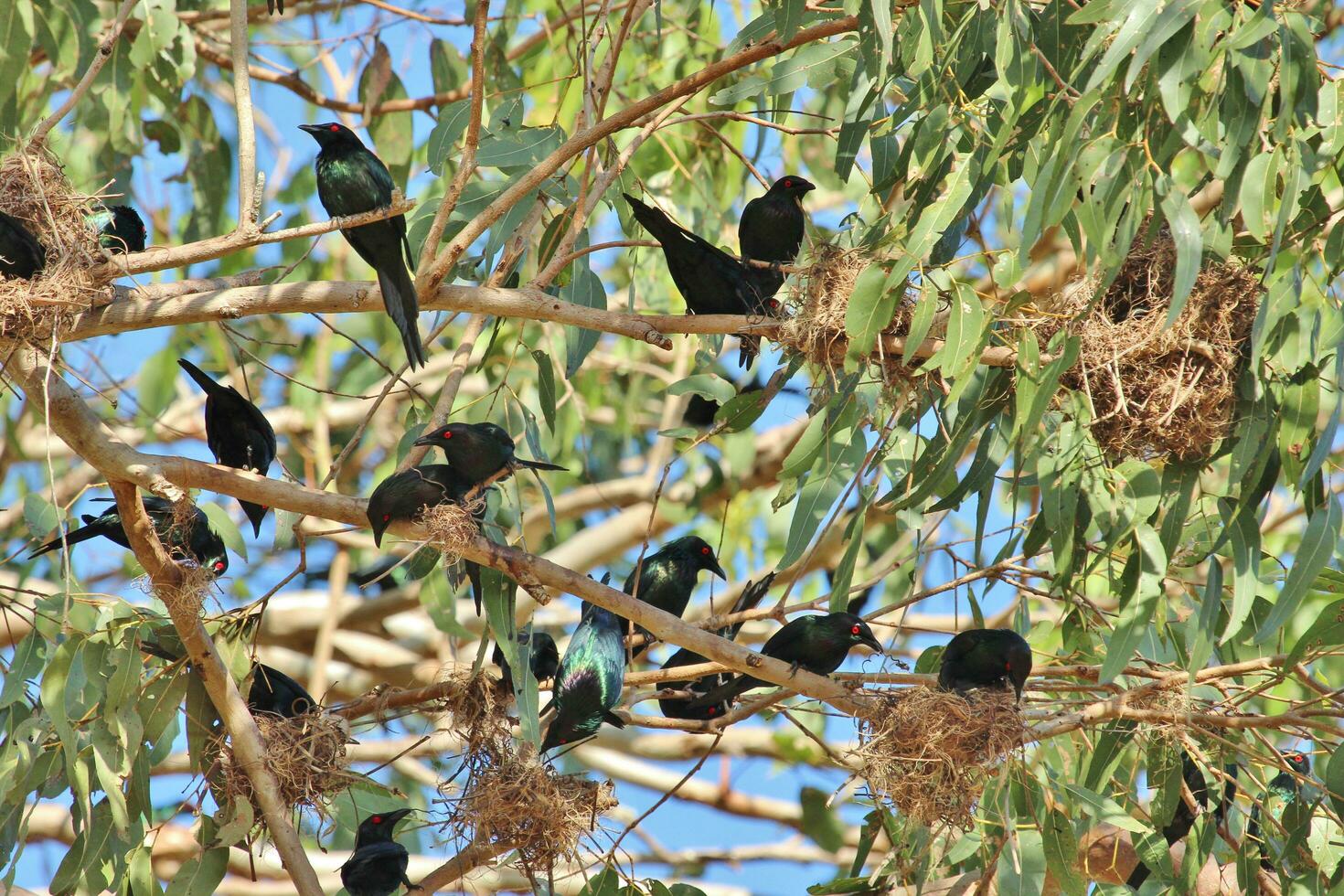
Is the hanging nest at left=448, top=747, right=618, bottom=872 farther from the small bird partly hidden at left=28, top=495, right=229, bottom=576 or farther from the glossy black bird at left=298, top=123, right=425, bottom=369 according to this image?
the glossy black bird at left=298, top=123, right=425, bottom=369

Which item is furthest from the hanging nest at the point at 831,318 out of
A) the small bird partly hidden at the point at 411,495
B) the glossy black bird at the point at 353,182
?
the glossy black bird at the point at 353,182

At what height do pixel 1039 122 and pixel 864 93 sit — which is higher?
pixel 864 93

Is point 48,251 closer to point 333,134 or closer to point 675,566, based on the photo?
point 333,134

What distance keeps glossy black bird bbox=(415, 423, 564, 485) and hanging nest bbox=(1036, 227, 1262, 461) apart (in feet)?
4.51

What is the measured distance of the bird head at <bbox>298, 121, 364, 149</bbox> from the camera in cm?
479

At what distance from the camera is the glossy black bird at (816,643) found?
14.6 feet

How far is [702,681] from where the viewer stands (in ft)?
16.0

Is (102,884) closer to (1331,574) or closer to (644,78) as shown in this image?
(1331,574)

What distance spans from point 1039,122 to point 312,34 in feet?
15.9

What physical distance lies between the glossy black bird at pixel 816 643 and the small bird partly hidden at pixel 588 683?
15.1 inches

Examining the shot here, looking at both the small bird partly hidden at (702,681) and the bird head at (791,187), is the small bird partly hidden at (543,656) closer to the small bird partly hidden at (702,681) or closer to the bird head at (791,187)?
the small bird partly hidden at (702,681)

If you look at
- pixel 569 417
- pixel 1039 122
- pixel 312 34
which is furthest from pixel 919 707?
pixel 312 34

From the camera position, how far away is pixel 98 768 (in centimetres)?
346

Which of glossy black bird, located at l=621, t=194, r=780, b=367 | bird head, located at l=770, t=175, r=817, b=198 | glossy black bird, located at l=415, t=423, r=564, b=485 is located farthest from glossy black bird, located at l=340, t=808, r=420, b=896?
bird head, located at l=770, t=175, r=817, b=198
